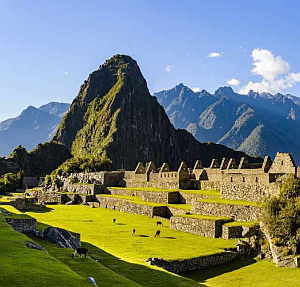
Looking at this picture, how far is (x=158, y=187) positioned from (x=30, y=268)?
44384mm

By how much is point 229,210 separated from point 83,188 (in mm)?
41421

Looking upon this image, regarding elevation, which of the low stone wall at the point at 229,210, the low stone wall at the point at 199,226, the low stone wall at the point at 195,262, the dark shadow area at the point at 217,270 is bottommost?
the dark shadow area at the point at 217,270

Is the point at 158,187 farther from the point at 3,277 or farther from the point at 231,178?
the point at 3,277

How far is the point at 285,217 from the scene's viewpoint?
27.6 meters

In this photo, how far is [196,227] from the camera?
116 feet

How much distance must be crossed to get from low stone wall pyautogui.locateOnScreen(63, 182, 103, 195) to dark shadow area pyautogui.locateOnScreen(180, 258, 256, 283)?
1683 inches

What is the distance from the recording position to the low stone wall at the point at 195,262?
79.4 ft

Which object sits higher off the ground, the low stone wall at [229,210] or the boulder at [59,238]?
the low stone wall at [229,210]

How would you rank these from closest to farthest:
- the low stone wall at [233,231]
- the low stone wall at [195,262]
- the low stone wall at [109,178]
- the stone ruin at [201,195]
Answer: the low stone wall at [195,262]
the low stone wall at [233,231]
the stone ruin at [201,195]
the low stone wall at [109,178]

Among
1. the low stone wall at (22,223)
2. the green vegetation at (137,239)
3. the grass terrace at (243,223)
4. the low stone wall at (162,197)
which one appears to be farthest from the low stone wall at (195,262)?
the low stone wall at (162,197)

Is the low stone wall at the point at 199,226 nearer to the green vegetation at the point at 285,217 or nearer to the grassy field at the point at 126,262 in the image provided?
the grassy field at the point at 126,262

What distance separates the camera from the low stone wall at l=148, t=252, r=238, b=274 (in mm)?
24188

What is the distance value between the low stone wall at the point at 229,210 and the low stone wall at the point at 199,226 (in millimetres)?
1386

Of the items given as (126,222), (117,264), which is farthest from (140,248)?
(126,222)
